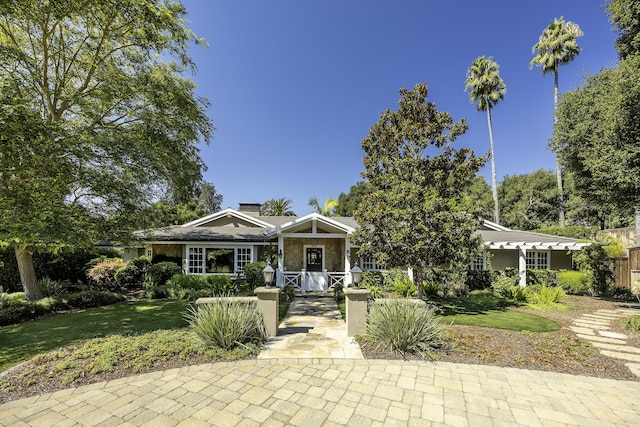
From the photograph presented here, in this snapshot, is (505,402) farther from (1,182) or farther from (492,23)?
(492,23)

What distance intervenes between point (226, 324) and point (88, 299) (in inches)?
329

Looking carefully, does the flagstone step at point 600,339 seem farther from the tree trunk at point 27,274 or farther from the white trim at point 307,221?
the tree trunk at point 27,274

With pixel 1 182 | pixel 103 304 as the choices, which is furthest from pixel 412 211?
pixel 103 304

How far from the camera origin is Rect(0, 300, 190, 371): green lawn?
19.0 ft

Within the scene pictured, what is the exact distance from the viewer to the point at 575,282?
522 inches

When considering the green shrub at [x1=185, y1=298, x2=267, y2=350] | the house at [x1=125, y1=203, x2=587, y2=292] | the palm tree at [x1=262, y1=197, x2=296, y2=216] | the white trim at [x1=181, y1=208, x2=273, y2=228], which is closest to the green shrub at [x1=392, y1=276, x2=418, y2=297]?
the house at [x1=125, y1=203, x2=587, y2=292]

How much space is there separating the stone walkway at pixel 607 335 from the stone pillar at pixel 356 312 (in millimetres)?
4958

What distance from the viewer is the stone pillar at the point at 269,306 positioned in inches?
253

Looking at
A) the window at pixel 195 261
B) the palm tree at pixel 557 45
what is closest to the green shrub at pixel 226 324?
the window at pixel 195 261

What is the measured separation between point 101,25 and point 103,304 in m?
10.1

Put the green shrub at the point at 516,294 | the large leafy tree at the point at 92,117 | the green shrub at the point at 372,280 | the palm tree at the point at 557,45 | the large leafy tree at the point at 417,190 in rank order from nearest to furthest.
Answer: the large leafy tree at the point at 92,117 < the large leafy tree at the point at 417,190 < the green shrub at the point at 516,294 < the green shrub at the point at 372,280 < the palm tree at the point at 557,45

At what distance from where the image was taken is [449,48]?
41.0 ft

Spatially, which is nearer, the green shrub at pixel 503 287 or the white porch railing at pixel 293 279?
the green shrub at pixel 503 287

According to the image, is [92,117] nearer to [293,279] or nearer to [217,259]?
[217,259]
